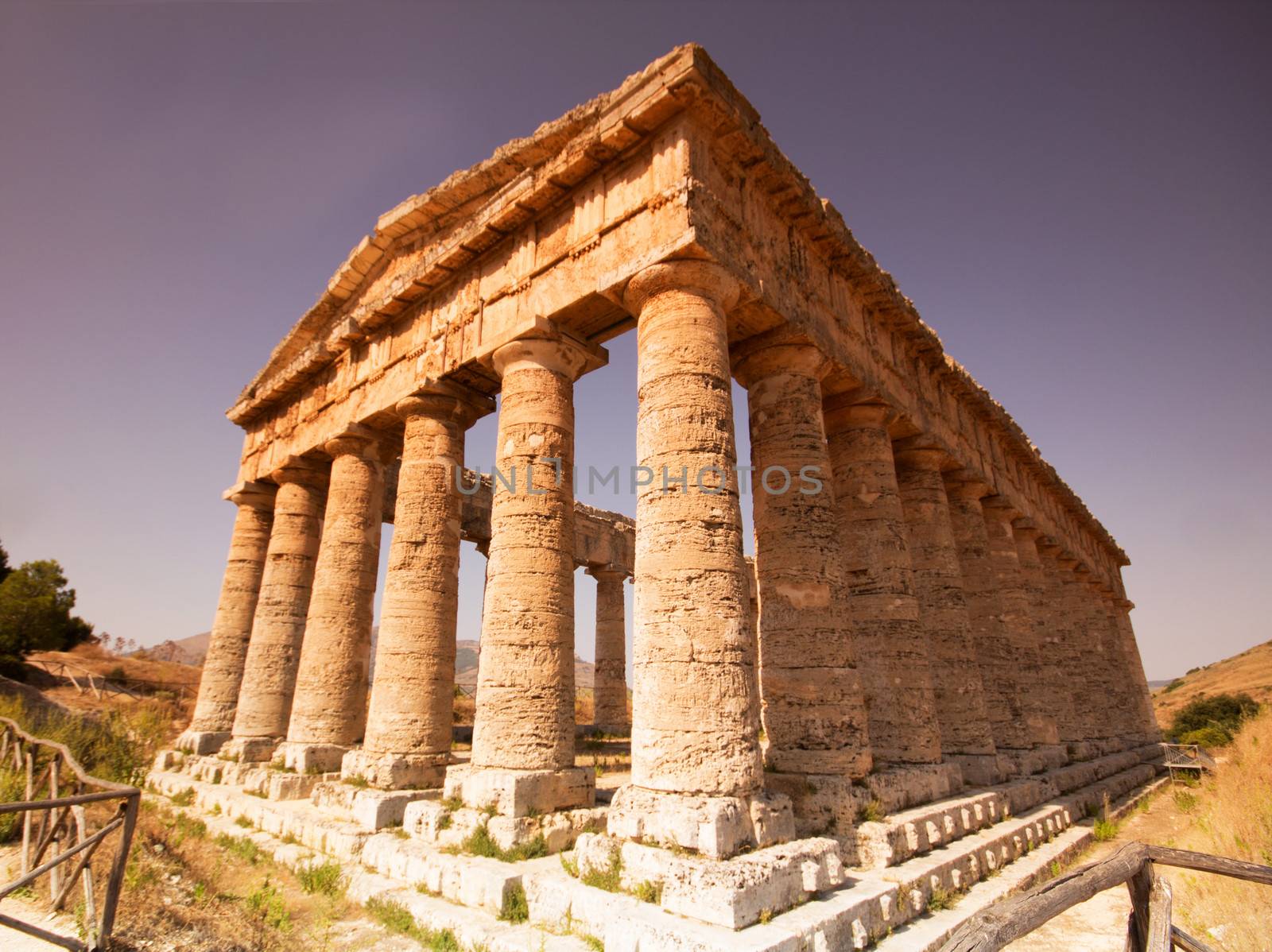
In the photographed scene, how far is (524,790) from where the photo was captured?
24.2 ft

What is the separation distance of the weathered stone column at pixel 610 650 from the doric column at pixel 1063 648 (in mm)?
12096

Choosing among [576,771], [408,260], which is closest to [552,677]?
[576,771]

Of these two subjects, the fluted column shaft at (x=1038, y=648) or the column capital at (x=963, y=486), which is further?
the column capital at (x=963, y=486)

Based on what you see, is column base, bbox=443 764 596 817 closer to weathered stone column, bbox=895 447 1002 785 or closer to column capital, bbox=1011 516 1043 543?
weathered stone column, bbox=895 447 1002 785

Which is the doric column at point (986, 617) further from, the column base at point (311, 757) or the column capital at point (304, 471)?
the column capital at point (304, 471)

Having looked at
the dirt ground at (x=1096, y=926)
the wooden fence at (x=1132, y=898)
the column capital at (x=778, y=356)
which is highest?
the column capital at (x=778, y=356)

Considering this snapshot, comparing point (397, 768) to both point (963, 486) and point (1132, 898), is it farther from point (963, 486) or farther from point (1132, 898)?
point (963, 486)

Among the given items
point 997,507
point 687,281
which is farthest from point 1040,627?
point 687,281

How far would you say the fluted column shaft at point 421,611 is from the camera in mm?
9531

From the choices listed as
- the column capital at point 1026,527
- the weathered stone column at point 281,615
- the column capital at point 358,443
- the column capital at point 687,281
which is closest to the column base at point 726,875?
the column capital at point 687,281

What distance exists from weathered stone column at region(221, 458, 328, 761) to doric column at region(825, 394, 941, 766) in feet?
35.0

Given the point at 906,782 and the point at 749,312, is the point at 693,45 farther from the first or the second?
the point at 906,782

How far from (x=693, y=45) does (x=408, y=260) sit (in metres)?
7.12

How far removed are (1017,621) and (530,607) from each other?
1154cm
